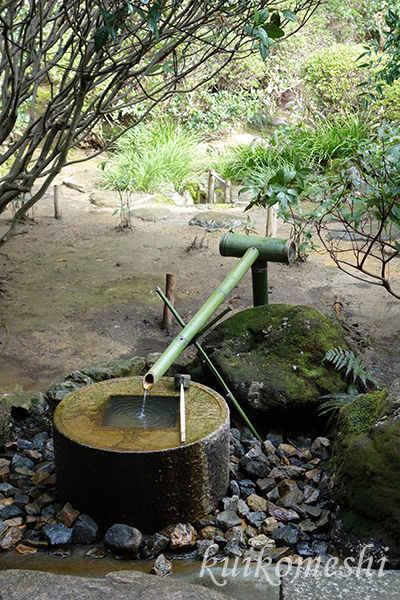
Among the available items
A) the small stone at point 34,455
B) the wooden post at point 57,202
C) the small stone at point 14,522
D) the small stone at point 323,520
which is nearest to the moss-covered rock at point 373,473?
the small stone at point 323,520

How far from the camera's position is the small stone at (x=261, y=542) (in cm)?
238

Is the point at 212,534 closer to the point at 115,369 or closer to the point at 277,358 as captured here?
the point at 277,358

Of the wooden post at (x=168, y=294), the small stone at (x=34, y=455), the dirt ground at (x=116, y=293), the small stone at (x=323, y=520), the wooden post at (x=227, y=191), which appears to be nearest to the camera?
the small stone at (x=323, y=520)

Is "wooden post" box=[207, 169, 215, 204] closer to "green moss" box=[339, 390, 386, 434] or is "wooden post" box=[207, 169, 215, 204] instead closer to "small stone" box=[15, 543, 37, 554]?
"green moss" box=[339, 390, 386, 434]

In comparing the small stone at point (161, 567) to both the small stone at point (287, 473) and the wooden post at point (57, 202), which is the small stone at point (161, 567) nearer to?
the small stone at point (287, 473)

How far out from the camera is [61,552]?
7.63 ft

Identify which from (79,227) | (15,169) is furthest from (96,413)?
(79,227)

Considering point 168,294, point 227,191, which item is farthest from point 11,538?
point 227,191

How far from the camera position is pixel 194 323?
279cm

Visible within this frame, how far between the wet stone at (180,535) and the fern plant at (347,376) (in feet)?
3.42

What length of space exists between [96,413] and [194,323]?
664 mm

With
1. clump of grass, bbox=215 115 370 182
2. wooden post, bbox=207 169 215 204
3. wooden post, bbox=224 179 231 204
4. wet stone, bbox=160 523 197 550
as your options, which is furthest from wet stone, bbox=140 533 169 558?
wooden post, bbox=207 169 215 204

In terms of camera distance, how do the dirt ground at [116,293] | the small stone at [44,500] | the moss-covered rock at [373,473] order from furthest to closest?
1. the dirt ground at [116,293]
2. the small stone at [44,500]
3. the moss-covered rock at [373,473]

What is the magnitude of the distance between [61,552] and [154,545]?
40 centimetres
